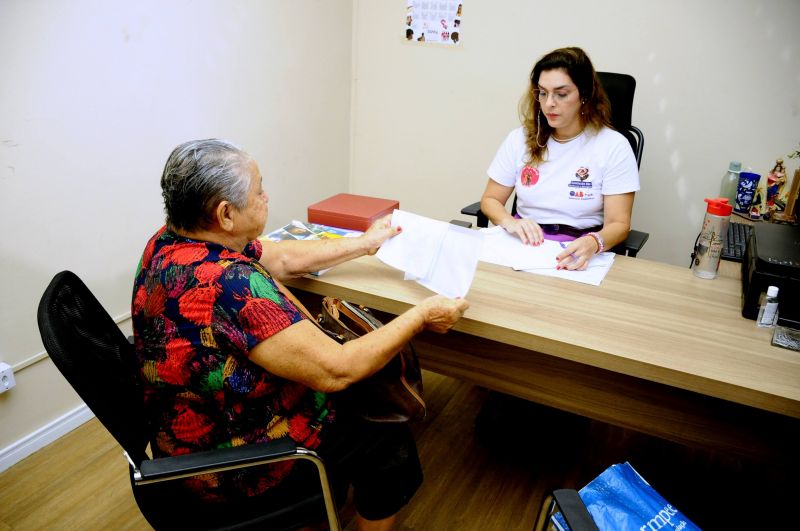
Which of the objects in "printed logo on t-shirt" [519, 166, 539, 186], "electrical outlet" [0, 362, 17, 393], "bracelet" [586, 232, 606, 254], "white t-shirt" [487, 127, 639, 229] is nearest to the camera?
"bracelet" [586, 232, 606, 254]

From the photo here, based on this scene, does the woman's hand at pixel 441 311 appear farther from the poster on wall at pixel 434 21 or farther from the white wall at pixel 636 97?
the poster on wall at pixel 434 21

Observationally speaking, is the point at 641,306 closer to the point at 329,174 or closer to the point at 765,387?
the point at 765,387

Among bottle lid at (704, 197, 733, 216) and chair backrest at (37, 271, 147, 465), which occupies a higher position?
bottle lid at (704, 197, 733, 216)

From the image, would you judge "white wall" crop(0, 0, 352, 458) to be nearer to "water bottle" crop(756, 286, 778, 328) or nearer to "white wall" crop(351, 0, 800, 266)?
"white wall" crop(351, 0, 800, 266)

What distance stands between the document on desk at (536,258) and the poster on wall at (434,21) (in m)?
1.61

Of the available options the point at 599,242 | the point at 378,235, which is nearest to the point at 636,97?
the point at 599,242

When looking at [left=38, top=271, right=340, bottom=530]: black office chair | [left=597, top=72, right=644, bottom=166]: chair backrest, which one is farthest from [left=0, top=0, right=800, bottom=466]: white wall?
[left=38, top=271, right=340, bottom=530]: black office chair

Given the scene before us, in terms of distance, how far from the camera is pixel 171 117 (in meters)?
2.21

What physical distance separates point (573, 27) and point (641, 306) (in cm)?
179

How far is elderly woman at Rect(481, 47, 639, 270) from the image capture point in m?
1.89

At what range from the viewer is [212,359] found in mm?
1057

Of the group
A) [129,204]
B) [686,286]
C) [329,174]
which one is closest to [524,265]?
[686,286]

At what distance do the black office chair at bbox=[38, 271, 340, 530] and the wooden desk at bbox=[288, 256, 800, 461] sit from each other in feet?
1.66

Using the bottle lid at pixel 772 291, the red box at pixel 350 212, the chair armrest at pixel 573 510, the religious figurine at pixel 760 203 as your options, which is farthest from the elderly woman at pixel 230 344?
the religious figurine at pixel 760 203
